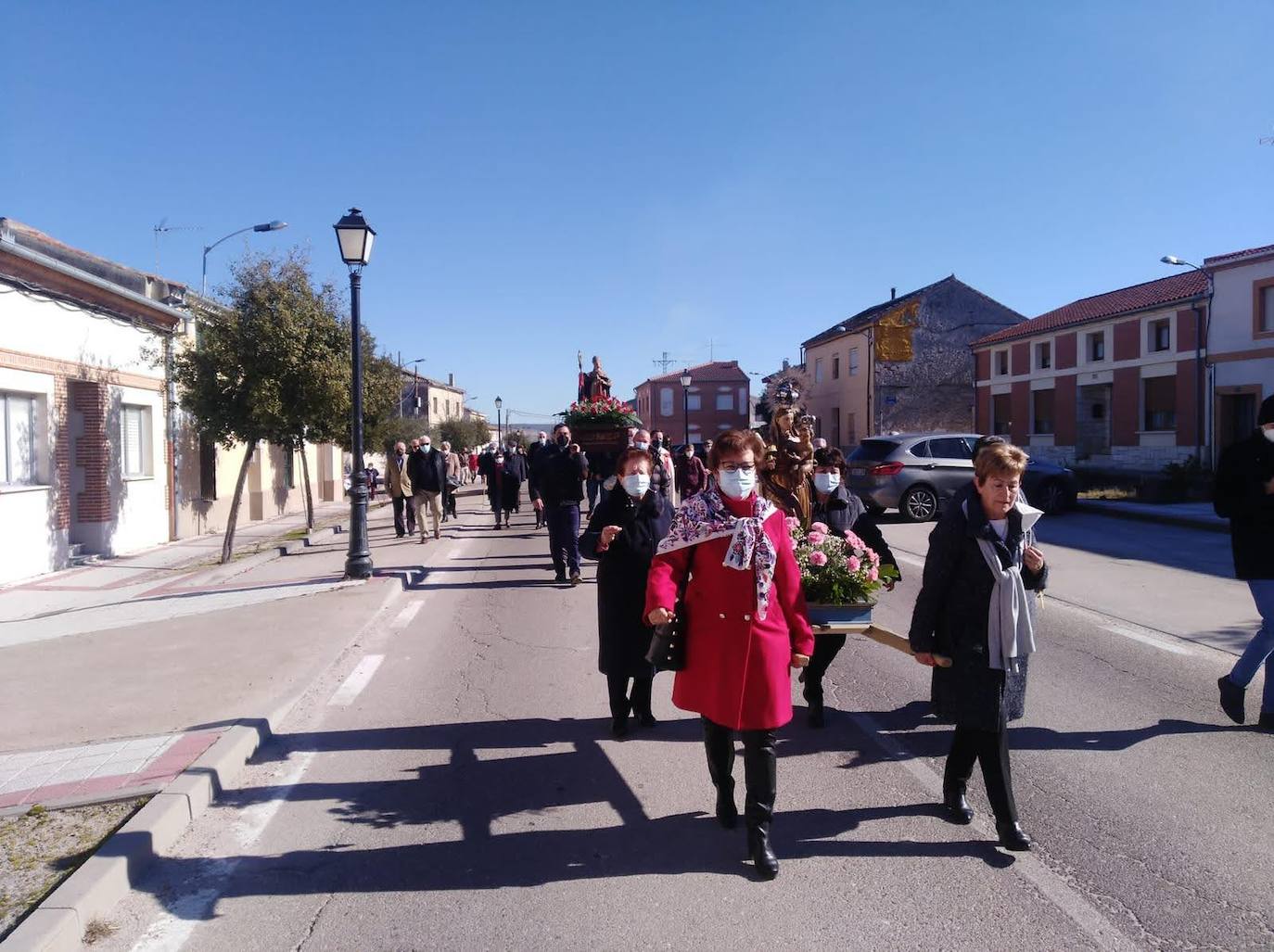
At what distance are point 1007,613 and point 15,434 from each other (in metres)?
13.1

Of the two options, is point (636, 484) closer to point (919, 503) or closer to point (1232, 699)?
point (1232, 699)

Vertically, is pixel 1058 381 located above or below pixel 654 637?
above

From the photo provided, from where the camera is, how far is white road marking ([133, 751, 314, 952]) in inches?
130

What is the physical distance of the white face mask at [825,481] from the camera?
18.3ft

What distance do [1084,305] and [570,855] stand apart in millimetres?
36350

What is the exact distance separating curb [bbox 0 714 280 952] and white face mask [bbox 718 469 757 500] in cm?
286

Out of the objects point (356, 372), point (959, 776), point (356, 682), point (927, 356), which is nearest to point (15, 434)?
point (356, 372)

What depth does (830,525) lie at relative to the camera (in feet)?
18.6

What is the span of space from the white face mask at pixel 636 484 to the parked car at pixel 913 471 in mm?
12374

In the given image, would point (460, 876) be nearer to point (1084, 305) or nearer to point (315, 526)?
point (315, 526)

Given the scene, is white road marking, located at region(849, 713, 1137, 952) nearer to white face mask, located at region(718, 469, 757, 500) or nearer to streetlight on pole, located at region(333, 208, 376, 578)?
white face mask, located at region(718, 469, 757, 500)

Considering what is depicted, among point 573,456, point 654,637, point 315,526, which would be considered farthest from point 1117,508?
point 654,637

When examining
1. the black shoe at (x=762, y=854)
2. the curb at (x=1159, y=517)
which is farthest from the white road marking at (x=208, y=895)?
the curb at (x=1159, y=517)

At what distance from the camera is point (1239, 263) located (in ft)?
84.1
